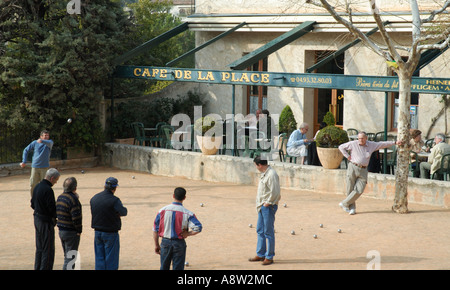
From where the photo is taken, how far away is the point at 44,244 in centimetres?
959

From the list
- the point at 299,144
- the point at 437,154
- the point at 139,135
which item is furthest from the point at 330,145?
the point at 139,135

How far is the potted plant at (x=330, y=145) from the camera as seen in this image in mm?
15672

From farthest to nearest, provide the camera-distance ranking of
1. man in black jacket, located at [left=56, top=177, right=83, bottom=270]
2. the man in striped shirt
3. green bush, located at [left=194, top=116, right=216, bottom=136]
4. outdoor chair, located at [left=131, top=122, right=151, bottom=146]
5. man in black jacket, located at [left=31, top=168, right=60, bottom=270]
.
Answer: outdoor chair, located at [left=131, top=122, right=151, bottom=146] → green bush, located at [left=194, top=116, right=216, bottom=136] → man in black jacket, located at [left=31, top=168, right=60, bottom=270] → man in black jacket, located at [left=56, top=177, right=83, bottom=270] → the man in striped shirt

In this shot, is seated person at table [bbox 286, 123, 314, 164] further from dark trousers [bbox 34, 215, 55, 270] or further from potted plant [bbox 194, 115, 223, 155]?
dark trousers [bbox 34, 215, 55, 270]

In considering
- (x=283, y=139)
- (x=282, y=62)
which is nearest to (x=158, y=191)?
(x=283, y=139)

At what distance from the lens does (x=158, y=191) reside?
16.6 metres

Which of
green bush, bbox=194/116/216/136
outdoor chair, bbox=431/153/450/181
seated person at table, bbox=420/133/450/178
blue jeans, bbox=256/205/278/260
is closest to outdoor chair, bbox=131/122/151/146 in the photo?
green bush, bbox=194/116/216/136

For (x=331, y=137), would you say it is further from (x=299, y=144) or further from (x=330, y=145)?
(x=299, y=144)

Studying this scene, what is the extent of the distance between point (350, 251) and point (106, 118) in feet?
37.0

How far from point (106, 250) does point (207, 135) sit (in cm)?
875

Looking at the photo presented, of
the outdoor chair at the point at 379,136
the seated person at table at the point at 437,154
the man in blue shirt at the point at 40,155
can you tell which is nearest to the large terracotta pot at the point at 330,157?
the seated person at table at the point at 437,154

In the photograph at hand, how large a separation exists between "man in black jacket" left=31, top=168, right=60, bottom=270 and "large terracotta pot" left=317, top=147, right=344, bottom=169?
7600 millimetres

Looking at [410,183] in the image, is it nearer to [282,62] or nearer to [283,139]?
[283,139]

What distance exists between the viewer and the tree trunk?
13863 mm
